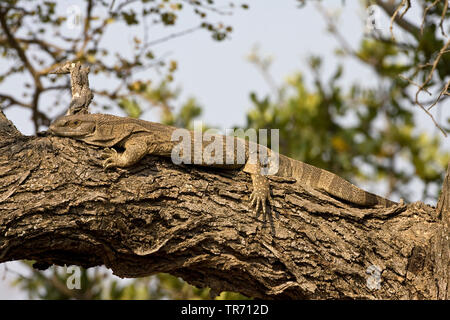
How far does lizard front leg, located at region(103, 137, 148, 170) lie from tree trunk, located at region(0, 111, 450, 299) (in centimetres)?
7

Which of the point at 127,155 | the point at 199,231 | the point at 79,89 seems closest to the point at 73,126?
the point at 79,89

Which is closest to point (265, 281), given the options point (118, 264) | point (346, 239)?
point (346, 239)

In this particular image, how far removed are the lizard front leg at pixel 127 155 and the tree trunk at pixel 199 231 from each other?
0.24ft

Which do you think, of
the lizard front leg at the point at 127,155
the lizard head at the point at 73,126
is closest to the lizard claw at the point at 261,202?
the lizard front leg at the point at 127,155

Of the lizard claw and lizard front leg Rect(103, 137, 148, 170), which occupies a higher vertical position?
lizard front leg Rect(103, 137, 148, 170)

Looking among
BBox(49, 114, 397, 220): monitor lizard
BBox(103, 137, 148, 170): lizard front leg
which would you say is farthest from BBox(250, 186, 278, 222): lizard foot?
BBox(103, 137, 148, 170): lizard front leg

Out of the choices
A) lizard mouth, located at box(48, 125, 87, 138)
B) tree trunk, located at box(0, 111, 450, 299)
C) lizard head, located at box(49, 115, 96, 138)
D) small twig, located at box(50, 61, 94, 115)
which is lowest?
tree trunk, located at box(0, 111, 450, 299)

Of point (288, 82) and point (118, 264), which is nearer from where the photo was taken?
point (118, 264)

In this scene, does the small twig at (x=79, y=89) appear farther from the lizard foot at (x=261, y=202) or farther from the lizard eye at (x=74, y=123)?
the lizard foot at (x=261, y=202)

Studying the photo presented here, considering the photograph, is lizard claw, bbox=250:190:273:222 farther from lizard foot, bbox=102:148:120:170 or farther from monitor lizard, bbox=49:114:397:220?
lizard foot, bbox=102:148:120:170

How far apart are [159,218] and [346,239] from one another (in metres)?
1.84

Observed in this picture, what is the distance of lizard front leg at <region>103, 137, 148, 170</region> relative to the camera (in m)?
5.10

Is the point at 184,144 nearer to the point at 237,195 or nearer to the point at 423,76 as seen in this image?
the point at 237,195

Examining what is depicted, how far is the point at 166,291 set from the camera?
10.4 meters
